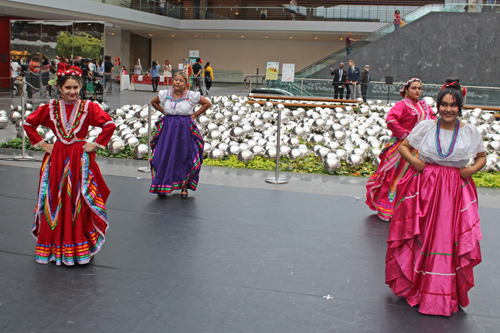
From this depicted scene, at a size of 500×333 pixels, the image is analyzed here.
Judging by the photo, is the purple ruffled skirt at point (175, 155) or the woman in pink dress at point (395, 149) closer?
the woman in pink dress at point (395, 149)

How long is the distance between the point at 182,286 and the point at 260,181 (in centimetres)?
393

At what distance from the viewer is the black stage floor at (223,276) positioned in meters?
3.31

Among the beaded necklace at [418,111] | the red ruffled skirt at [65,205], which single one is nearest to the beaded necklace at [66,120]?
the red ruffled skirt at [65,205]

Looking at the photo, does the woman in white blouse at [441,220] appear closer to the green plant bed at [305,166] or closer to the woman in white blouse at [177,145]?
the woman in white blouse at [177,145]

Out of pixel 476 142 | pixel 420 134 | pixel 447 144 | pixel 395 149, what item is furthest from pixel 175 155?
pixel 476 142

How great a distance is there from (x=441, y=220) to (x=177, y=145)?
12.3ft

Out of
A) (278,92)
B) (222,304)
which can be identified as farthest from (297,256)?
(278,92)

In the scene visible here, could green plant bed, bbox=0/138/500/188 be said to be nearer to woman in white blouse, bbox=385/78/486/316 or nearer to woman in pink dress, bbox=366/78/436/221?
woman in pink dress, bbox=366/78/436/221

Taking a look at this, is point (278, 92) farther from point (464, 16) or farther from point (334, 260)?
point (334, 260)

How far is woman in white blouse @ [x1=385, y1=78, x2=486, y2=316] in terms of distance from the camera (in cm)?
341

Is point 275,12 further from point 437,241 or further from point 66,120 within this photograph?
point 437,241

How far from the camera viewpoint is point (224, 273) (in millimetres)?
4109

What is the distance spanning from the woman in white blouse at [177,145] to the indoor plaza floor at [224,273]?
0.24 metres

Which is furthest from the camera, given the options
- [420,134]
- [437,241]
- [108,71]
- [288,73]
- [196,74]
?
[196,74]
